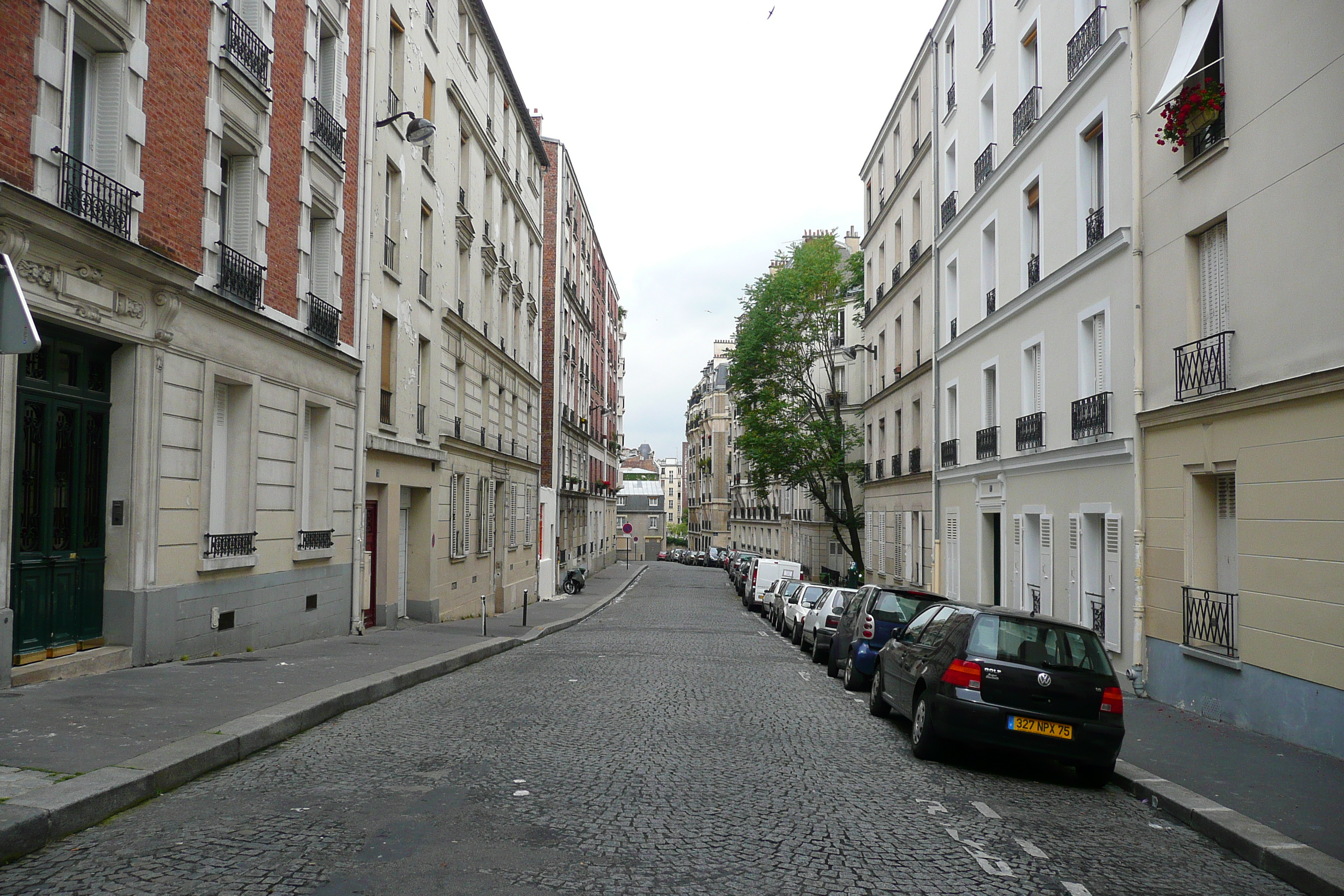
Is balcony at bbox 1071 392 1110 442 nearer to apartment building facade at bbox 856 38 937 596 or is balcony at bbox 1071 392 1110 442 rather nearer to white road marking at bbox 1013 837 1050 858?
white road marking at bbox 1013 837 1050 858

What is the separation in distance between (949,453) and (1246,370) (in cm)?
1309

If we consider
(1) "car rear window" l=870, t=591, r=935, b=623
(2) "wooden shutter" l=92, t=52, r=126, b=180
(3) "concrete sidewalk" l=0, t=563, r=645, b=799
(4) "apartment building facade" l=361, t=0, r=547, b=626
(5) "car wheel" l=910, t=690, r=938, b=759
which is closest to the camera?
(3) "concrete sidewalk" l=0, t=563, r=645, b=799

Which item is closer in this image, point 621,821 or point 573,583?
point 621,821

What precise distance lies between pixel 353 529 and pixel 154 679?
733 cm

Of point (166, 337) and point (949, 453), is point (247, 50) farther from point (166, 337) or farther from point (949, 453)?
point (949, 453)

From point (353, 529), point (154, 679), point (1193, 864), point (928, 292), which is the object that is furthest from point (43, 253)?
point (928, 292)

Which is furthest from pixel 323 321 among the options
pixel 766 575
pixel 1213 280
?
pixel 766 575

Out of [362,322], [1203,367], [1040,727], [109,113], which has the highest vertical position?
[109,113]

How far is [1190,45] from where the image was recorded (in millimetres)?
11609

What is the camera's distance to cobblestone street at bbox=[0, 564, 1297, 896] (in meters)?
5.05

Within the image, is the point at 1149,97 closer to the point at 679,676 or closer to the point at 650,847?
the point at 679,676

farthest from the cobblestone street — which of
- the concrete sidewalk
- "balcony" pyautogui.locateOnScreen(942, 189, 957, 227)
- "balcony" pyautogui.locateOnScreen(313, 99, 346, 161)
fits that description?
"balcony" pyautogui.locateOnScreen(942, 189, 957, 227)

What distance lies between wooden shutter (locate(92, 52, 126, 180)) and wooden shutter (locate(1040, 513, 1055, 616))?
14.2 metres

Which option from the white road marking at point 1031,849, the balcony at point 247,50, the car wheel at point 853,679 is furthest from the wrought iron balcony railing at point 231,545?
the white road marking at point 1031,849
